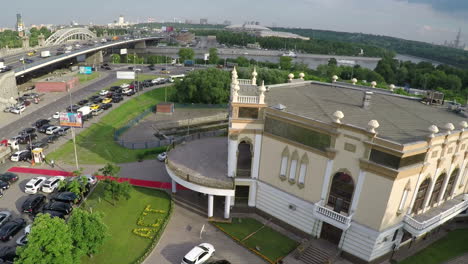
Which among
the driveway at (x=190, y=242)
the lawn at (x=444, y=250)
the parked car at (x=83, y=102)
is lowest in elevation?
the driveway at (x=190, y=242)

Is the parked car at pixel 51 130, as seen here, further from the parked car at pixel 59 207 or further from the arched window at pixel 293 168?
the arched window at pixel 293 168

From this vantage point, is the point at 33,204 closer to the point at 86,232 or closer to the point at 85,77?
the point at 86,232

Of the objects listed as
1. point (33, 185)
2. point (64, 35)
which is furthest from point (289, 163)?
point (64, 35)

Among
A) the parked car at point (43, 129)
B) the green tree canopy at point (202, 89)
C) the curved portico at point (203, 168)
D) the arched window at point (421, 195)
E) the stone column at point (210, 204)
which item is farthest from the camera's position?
the green tree canopy at point (202, 89)

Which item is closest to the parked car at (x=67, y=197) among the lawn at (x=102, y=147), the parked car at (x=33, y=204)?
the parked car at (x=33, y=204)

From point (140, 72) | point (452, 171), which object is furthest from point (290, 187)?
point (140, 72)

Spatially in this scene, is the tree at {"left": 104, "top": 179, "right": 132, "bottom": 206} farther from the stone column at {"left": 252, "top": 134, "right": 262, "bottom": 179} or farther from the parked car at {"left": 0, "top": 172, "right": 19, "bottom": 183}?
the parked car at {"left": 0, "top": 172, "right": 19, "bottom": 183}
